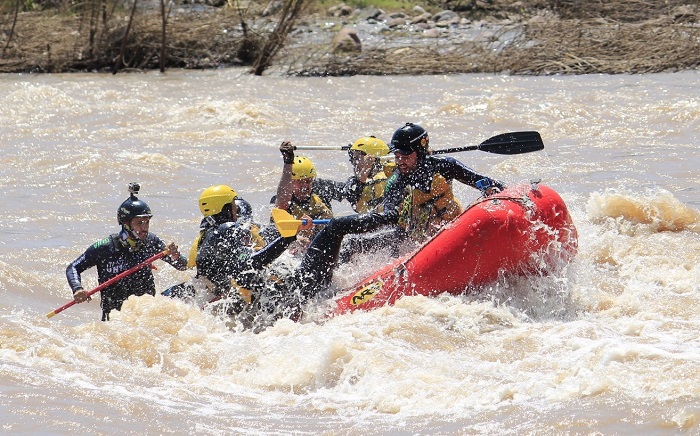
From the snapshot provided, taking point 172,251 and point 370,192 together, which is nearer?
point 172,251

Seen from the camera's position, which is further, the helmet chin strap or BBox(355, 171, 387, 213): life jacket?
BBox(355, 171, 387, 213): life jacket

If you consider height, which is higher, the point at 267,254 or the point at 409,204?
the point at 409,204

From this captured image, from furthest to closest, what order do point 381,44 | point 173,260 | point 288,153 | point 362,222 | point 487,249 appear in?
point 381,44
point 288,153
point 173,260
point 362,222
point 487,249

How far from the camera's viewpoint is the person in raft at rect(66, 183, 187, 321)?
7.02 metres

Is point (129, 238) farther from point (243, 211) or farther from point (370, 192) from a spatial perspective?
point (370, 192)

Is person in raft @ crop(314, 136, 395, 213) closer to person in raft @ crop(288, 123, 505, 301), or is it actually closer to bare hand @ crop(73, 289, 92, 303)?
person in raft @ crop(288, 123, 505, 301)

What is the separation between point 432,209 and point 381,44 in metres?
14.9

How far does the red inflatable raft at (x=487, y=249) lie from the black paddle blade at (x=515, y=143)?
82cm

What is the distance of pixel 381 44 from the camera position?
21781 millimetres

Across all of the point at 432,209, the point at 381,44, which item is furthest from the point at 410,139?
the point at 381,44

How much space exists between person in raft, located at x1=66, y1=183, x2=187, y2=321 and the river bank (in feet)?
41.3

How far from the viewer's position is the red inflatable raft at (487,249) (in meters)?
6.54

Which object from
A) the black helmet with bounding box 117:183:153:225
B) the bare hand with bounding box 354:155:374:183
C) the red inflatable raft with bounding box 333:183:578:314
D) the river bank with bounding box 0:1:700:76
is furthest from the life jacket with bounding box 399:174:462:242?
the river bank with bounding box 0:1:700:76

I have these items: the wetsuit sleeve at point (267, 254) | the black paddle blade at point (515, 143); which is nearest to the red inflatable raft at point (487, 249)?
the wetsuit sleeve at point (267, 254)
